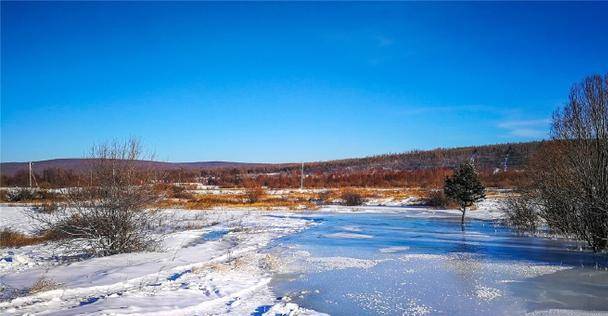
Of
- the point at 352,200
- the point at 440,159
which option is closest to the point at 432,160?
the point at 440,159

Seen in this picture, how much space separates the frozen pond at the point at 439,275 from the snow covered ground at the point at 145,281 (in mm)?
813

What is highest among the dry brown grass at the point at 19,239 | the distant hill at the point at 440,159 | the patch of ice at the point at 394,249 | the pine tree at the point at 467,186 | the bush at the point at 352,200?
the distant hill at the point at 440,159

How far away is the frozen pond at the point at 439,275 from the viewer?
8156mm

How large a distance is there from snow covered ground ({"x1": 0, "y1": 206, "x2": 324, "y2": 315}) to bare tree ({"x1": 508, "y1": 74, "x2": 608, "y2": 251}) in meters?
8.90

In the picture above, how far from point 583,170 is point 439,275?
18.3 feet

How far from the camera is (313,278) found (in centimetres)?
1056

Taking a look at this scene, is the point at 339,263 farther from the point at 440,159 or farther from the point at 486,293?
the point at 440,159

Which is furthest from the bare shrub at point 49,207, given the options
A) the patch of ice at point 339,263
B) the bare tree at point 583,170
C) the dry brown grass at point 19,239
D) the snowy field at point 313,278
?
the bare tree at point 583,170

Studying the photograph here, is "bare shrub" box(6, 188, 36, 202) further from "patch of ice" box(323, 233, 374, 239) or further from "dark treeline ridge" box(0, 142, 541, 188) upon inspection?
"patch of ice" box(323, 233, 374, 239)

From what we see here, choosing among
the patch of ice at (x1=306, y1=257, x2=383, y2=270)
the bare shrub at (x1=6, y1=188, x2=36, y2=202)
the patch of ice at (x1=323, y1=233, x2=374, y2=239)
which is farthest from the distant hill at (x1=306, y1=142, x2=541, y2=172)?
the patch of ice at (x1=306, y1=257, x2=383, y2=270)

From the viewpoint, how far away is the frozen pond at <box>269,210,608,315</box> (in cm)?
816

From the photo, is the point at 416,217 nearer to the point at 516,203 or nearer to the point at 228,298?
the point at 516,203

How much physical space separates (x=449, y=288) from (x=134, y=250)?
8750 millimetres

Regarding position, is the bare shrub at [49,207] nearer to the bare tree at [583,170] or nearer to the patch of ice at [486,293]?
the patch of ice at [486,293]
